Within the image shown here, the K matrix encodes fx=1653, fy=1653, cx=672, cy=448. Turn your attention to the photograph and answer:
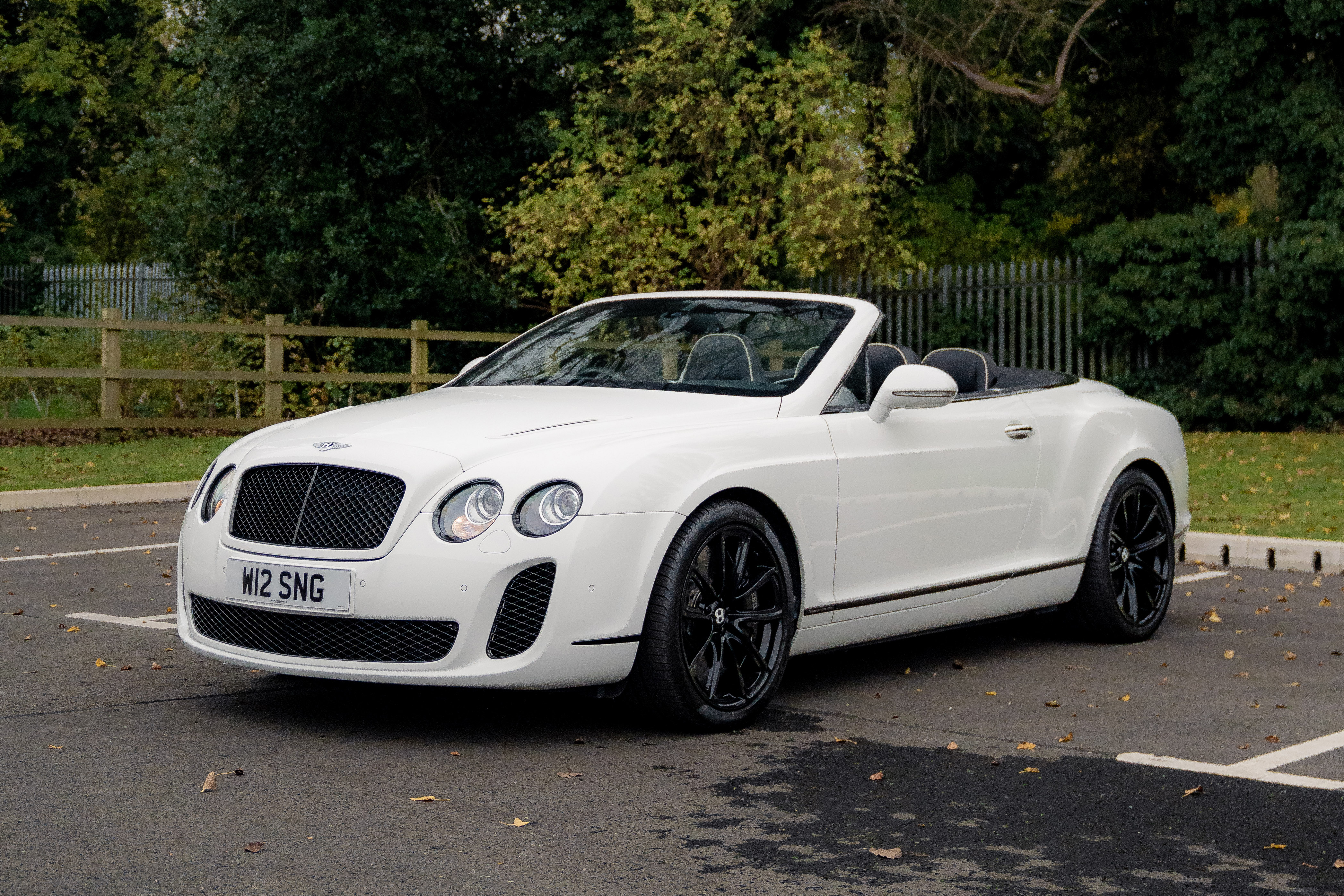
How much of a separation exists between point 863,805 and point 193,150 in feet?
86.7

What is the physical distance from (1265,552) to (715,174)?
1619cm

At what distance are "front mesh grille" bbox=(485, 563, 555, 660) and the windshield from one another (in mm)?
1316

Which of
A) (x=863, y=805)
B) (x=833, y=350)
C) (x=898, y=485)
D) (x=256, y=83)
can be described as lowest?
(x=863, y=805)

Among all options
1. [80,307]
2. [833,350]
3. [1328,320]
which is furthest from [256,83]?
[833,350]

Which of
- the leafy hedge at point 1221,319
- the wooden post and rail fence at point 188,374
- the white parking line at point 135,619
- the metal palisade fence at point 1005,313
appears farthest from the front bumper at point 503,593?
the metal palisade fence at point 1005,313

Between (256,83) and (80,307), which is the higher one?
(256,83)

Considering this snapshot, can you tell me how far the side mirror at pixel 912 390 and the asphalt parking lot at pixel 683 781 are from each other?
3.54 ft

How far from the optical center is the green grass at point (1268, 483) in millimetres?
11570

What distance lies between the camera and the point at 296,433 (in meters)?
5.61

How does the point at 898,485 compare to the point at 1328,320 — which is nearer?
the point at 898,485

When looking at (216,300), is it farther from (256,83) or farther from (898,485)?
(898,485)

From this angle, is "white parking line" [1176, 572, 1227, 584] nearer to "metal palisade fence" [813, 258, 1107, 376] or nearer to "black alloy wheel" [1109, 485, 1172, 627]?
"black alloy wheel" [1109, 485, 1172, 627]

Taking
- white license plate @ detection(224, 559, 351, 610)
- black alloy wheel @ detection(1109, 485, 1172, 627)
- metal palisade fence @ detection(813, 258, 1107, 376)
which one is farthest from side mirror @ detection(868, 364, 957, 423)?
metal palisade fence @ detection(813, 258, 1107, 376)

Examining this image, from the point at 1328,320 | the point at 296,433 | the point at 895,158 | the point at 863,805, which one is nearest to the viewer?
the point at 863,805
